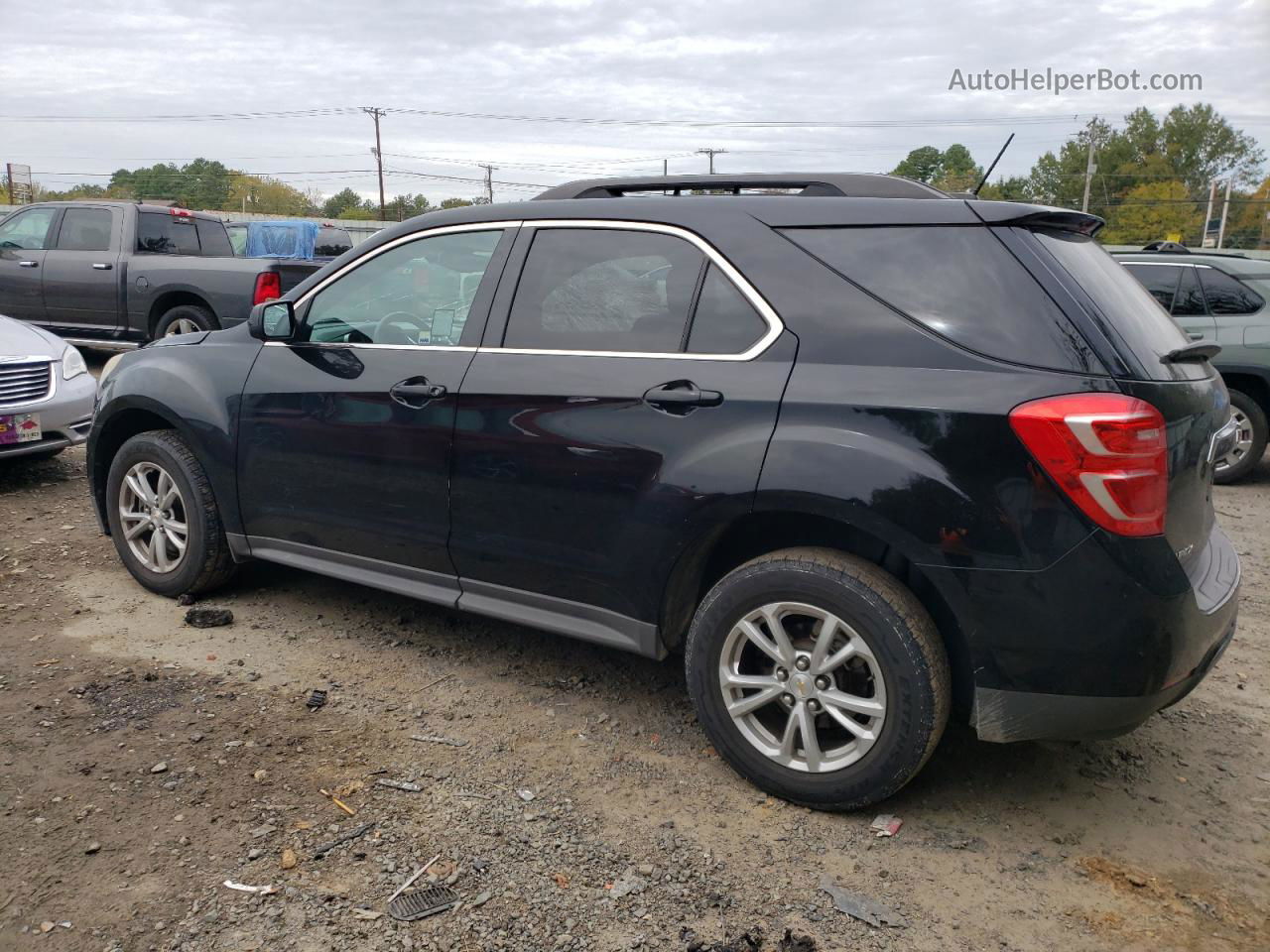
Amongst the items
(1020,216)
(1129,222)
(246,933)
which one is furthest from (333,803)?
(1129,222)

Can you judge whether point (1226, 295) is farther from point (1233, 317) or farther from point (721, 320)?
point (721, 320)

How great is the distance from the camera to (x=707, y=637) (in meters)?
3.17

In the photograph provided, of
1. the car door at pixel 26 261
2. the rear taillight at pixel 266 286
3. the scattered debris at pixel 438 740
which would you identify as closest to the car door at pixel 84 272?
the car door at pixel 26 261

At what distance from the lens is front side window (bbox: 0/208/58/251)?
11781mm

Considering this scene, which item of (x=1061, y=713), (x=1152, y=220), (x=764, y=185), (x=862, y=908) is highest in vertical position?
(x=1152, y=220)

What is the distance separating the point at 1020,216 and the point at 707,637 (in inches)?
61.4

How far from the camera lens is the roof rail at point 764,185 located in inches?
129

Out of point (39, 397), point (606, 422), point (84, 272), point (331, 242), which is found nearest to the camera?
point (606, 422)

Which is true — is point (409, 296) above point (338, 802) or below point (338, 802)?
above

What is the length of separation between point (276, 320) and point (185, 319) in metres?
7.57

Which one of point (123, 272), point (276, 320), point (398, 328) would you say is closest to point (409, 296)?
point (398, 328)

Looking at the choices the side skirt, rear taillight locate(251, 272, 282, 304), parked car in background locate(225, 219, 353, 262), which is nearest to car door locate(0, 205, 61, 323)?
rear taillight locate(251, 272, 282, 304)

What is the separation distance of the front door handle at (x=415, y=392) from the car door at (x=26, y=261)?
9.98m

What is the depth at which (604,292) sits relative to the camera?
351 centimetres
